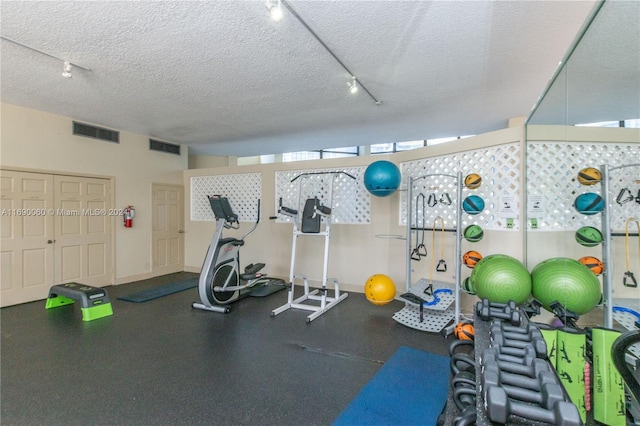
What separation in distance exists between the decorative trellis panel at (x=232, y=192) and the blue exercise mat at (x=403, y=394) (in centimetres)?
383

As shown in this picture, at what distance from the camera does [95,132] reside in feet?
15.9

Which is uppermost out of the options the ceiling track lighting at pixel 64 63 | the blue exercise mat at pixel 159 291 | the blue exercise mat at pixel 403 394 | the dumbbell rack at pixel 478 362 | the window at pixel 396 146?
the window at pixel 396 146

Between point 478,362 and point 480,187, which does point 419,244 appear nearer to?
point 480,187

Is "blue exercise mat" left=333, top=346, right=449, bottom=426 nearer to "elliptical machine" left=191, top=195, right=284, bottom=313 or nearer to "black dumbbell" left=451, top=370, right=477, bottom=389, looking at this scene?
"black dumbbell" left=451, top=370, right=477, bottom=389

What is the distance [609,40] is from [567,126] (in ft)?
2.86

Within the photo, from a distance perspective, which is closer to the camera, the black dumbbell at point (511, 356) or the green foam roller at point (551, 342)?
the black dumbbell at point (511, 356)

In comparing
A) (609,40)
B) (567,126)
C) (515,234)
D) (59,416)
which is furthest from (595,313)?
(59,416)

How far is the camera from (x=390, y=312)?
12.4 feet

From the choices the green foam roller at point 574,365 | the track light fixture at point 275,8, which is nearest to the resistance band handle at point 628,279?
the green foam roller at point 574,365

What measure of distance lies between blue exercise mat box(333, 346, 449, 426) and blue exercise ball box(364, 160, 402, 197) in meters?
1.94

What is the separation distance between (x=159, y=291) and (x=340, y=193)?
323cm

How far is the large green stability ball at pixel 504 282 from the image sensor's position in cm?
246

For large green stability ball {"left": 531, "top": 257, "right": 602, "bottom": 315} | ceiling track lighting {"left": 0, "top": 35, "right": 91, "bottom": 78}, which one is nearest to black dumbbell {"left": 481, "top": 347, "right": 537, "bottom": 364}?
large green stability ball {"left": 531, "top": 257, "right": 602, "bottom": 315}

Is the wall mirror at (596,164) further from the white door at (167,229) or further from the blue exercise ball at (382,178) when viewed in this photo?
the white door at (167,229)
